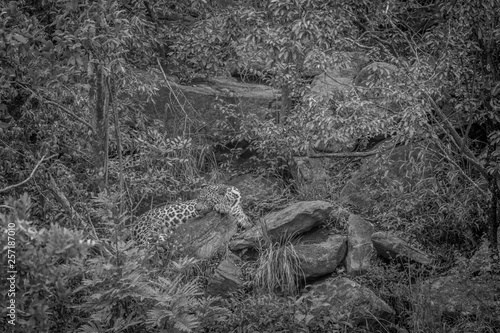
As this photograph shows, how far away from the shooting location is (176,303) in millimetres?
7039

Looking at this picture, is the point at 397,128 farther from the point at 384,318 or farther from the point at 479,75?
the point at 384,318

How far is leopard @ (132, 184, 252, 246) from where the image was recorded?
34.2 ft

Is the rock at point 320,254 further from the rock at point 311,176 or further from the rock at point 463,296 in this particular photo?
the rock at point 311,176

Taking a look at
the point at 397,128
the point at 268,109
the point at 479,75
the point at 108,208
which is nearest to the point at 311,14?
the point at 397,128

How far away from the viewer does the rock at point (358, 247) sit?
9273mm

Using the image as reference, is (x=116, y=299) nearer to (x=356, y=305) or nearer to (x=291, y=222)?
(x=356, y=305)

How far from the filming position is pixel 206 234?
10.4 meters

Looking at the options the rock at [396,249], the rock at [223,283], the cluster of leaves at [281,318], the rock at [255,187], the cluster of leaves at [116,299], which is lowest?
the rock at [255,187]

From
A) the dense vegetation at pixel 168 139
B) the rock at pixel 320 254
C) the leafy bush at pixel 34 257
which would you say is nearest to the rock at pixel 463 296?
the dense vegetation at pixel 168 139

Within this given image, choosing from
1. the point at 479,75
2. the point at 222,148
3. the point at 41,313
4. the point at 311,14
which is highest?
the point at 311,14

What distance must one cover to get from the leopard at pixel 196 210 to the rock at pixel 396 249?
2115mm

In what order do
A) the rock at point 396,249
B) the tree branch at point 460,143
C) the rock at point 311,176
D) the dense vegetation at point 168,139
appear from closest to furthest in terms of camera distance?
the dense vegetation at point 168,139 → the tree branch at point 460,143 → the rock at point 396,249 → the rock at point 311,176

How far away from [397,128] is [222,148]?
4.36 m

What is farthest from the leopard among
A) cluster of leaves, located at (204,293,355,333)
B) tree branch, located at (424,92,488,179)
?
tree branch, located at (424,92,488,179)
